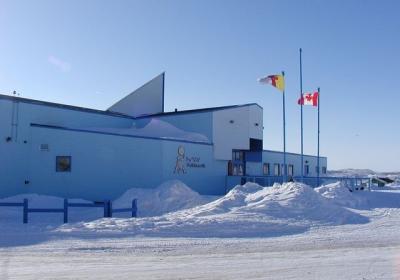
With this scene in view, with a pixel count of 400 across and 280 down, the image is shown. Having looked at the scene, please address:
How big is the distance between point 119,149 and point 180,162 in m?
4.98

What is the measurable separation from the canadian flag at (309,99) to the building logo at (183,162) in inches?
292

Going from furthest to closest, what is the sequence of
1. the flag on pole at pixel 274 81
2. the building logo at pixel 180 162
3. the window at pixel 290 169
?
1. the window at pixel 290 169
2. the building logo at pixel 180 162
3. the flag on pole at pixel 274 81

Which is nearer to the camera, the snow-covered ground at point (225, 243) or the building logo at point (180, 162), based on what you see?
the snow-covered ground at point (225, 243)

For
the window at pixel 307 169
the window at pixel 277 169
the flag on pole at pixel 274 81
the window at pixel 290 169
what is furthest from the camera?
the window at pixel 307 169

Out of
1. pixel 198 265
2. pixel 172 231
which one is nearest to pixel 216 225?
pixel 172 231

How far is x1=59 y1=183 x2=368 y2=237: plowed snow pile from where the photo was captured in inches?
560

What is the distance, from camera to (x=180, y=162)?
3167 cm

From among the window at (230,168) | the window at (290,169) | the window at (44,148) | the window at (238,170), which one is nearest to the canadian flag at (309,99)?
the window at (230,168)

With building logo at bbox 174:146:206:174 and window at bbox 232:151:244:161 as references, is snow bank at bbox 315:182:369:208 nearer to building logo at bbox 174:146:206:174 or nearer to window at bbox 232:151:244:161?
building logo at bbox 174:146:206:174

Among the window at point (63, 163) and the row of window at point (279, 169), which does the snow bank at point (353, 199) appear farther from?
the row of window at point (279, 169)

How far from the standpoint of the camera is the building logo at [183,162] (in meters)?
31.4

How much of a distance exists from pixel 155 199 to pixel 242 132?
1491 cm

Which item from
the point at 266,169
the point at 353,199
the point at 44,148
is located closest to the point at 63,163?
the point at 44,148

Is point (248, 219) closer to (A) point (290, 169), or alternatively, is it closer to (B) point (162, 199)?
(B) point (162, 199)
